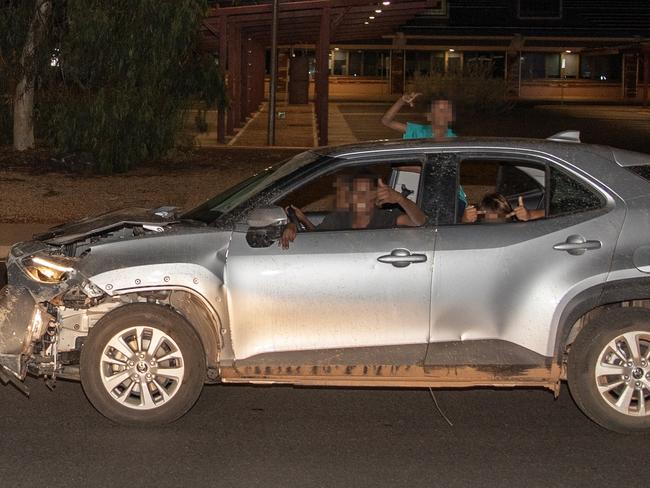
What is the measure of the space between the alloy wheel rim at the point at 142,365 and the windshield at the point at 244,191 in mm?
798

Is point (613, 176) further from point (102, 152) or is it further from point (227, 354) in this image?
point (102, 152)

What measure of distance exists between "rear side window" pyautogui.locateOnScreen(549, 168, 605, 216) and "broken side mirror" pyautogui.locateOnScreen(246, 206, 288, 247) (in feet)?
5.34

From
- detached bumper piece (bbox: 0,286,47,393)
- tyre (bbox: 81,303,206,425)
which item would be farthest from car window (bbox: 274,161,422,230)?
detached bumper piece (bbox: 0,286,47,393)

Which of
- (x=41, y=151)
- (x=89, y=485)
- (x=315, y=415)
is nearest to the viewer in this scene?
(x=89, y=485)

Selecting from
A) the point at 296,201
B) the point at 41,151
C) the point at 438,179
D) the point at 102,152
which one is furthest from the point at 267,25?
the point at 438,179

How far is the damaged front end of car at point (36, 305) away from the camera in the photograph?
21.2 feet

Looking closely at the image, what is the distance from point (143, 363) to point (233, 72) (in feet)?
76.5

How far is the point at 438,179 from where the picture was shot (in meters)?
6.60

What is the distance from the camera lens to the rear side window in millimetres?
6480

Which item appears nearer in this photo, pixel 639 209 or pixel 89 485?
pixel 89 485

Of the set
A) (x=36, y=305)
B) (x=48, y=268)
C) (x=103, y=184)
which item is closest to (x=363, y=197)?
(x=48, y=268)

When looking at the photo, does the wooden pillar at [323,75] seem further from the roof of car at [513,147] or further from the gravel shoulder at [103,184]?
the roof of car at [513,147]

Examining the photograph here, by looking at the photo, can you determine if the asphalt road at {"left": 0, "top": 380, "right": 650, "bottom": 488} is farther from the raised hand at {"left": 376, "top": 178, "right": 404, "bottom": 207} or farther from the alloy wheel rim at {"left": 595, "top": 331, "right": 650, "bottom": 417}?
the raised hand at {"left": 376, "top": 178, "right": 404, "bottom": 207}

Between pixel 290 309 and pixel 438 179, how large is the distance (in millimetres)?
1199
